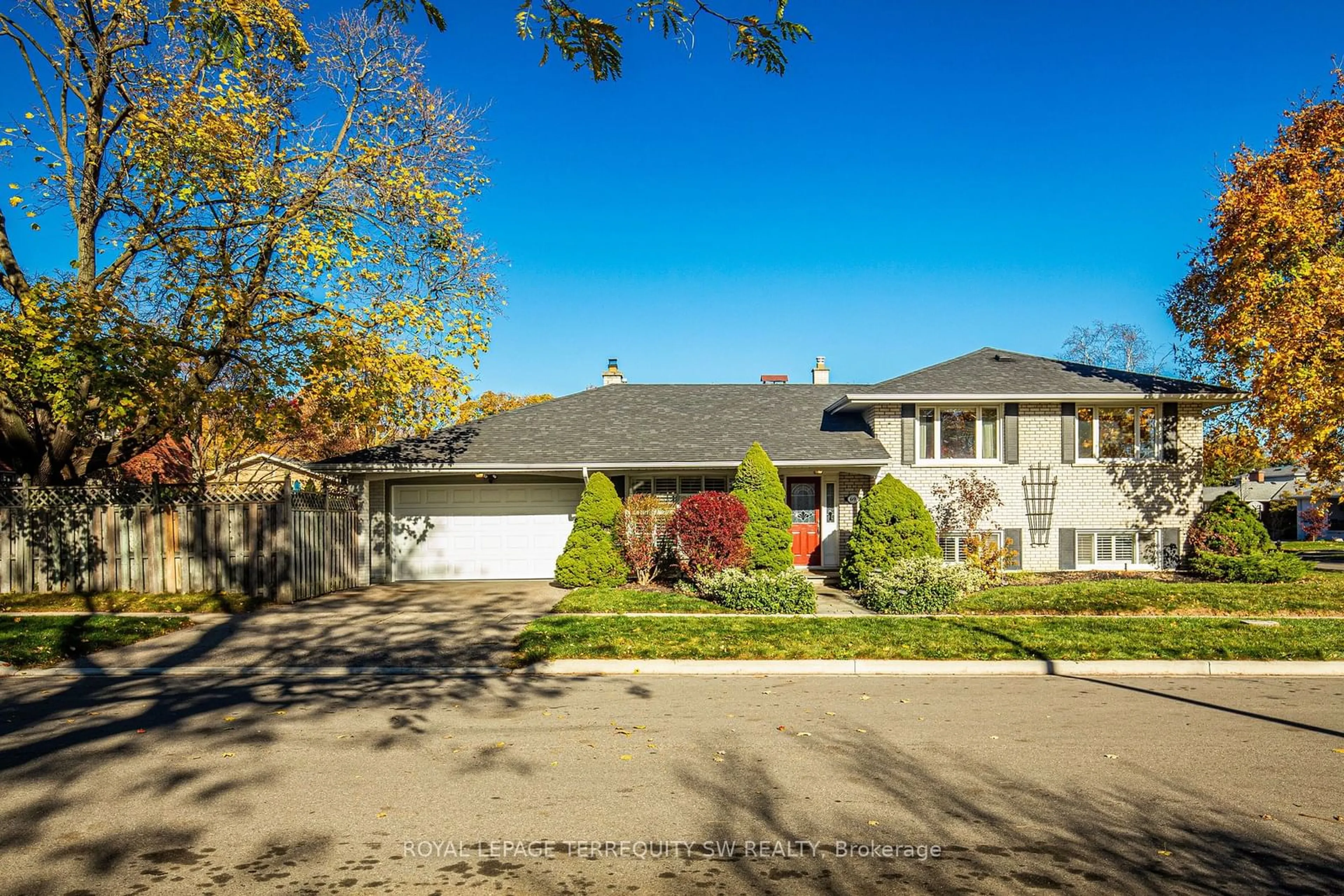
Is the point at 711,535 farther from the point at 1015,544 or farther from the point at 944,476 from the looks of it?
the point at 1015,544

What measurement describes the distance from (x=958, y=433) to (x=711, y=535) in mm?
7097

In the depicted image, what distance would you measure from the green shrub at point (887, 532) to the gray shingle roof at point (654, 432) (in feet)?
6.79

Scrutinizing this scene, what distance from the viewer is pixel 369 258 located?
56.1 ft

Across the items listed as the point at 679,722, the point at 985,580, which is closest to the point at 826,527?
the point at 985,580

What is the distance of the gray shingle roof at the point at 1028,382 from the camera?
63.2 feet

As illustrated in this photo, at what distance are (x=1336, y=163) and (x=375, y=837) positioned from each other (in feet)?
75.5

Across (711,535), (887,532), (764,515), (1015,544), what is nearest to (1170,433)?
(1015,544)

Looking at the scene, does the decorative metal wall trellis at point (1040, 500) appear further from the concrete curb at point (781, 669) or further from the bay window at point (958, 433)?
the concrete curb at point (781, 669)

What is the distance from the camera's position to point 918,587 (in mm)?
14102

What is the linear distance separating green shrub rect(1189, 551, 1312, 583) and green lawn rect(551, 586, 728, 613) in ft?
34.4

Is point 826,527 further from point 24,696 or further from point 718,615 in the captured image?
point 24,696

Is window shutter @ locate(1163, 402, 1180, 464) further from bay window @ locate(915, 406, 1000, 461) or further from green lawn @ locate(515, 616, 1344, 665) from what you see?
green lawn @ locate(515, 616, 1344, 665)

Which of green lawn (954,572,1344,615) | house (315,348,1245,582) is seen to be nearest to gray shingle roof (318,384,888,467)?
house (315,348,1245,582)

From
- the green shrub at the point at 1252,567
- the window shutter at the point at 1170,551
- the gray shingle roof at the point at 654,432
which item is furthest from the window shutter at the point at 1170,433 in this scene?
the gray shingle roof at the point at 654,432
